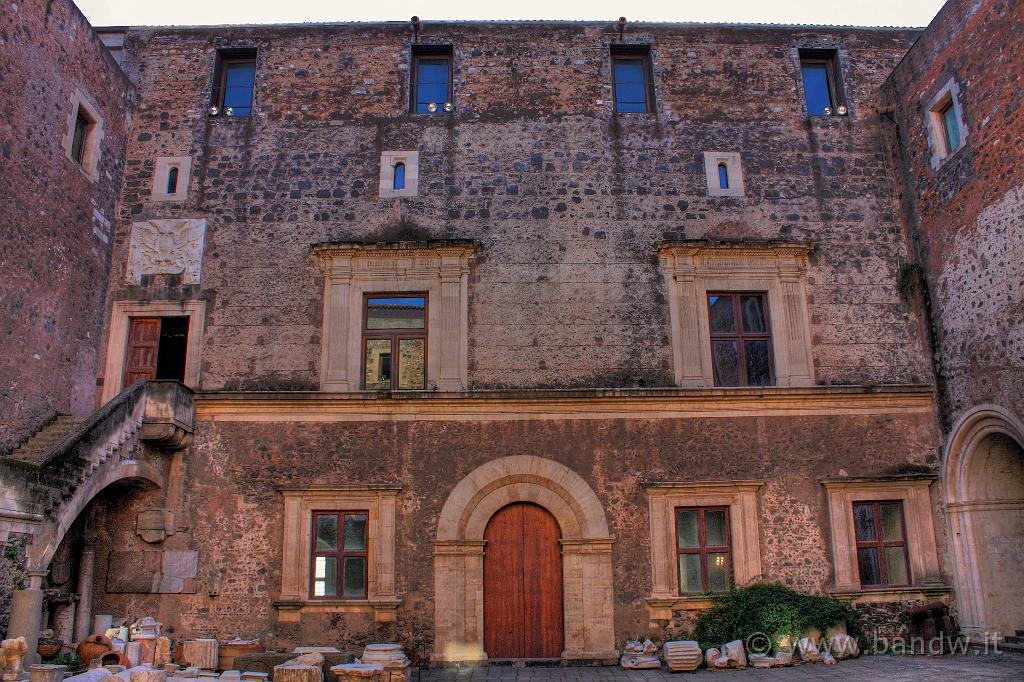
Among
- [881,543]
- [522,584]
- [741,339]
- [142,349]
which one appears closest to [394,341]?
[142,349]

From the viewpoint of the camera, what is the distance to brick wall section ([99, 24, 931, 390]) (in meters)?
13.0

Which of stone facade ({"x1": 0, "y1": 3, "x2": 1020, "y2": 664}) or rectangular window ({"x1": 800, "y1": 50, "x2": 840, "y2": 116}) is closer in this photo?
stone facade ({"x1": 0, "y1": 3, "x2": 1020, "y2": 664})

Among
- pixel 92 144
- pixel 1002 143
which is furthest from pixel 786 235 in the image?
pixel 92 144

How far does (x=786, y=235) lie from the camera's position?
44.8ft

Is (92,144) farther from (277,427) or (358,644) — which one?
(358,644)

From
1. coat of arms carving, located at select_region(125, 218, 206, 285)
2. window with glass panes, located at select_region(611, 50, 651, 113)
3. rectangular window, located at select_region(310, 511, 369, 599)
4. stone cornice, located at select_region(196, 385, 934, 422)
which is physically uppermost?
window with glass panes, located at select_region(611, 50, 651, 113)

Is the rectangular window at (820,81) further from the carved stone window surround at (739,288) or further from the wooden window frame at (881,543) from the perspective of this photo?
the wooden window frame at (881,543)

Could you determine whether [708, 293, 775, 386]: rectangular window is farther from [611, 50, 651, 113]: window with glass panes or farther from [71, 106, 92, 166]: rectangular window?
[71, 106, 92, 166]: rectangular window

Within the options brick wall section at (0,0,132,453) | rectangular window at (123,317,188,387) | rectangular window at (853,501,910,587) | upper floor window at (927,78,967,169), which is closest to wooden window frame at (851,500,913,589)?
rectangular window at (853,501,910,587)

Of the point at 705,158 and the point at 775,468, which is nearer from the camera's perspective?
the point at 775,468

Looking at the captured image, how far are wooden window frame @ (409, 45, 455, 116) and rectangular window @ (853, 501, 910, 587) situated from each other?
9.14 metres

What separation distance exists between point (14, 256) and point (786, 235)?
444 inches

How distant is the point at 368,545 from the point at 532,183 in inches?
244

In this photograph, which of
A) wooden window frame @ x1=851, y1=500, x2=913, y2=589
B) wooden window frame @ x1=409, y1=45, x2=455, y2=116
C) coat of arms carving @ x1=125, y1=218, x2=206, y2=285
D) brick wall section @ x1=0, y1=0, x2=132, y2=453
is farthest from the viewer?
wooden window frame @ x1=409, y1=45, x2=455, y2=116
